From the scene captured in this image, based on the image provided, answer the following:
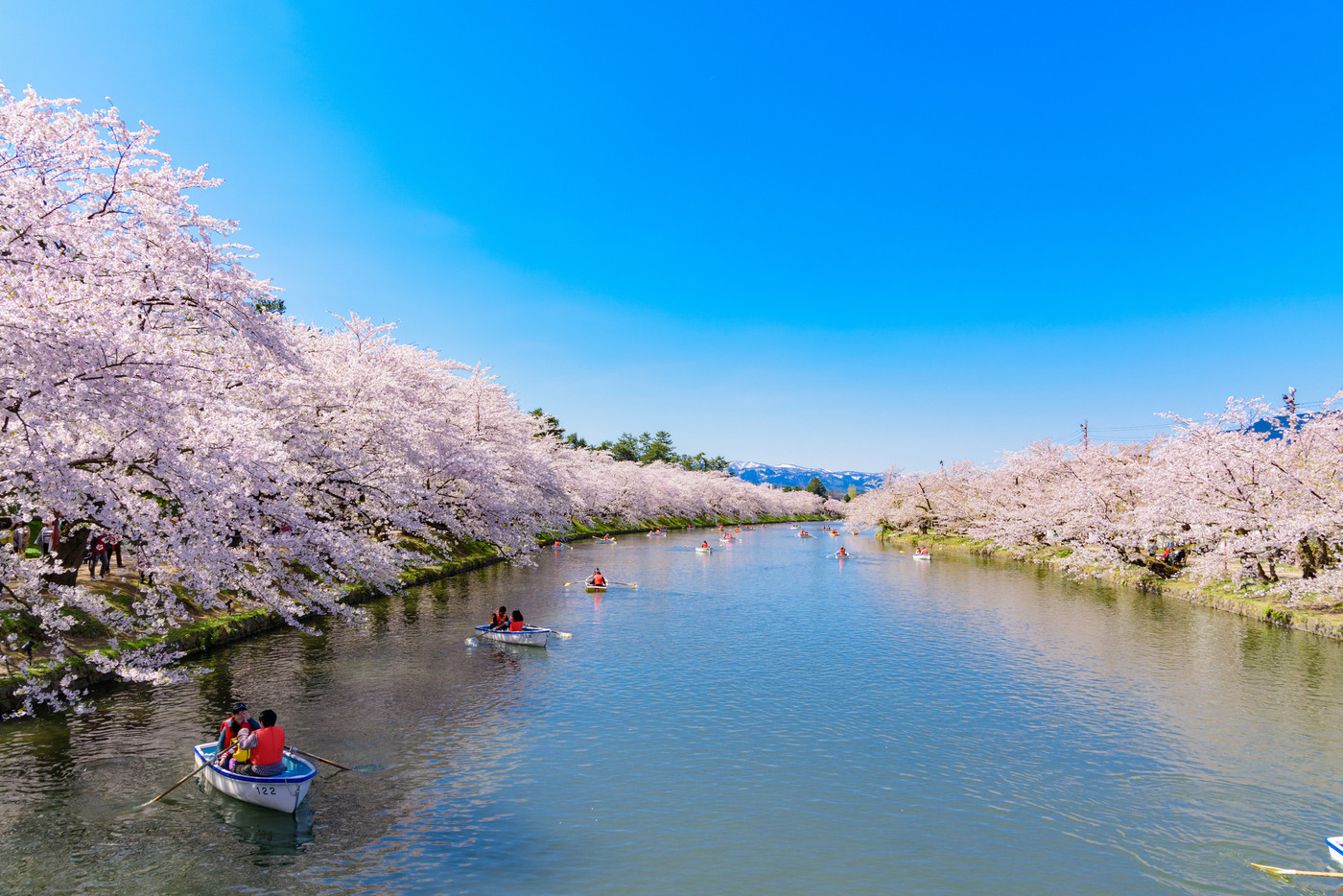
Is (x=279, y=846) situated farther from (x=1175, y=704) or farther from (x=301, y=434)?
(x=1175, y=704)

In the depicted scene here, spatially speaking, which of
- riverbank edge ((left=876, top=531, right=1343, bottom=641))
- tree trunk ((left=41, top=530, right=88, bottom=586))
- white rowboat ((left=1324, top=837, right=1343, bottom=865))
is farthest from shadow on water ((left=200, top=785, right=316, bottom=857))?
riverbank edge ((left=876, top=531, right=1343, bottom=641))

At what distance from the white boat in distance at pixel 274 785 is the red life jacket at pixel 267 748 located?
276mm

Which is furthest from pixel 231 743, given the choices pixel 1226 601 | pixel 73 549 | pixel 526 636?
pixel 1226 601

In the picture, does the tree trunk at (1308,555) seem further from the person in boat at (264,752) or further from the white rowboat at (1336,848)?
the person in boat at (264,752)

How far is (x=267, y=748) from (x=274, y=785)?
2.28 feet

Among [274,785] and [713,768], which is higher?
[274,785]

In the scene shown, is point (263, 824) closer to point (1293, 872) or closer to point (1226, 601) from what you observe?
point (1293, 872)

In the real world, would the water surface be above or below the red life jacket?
below

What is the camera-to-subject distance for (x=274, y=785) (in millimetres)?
12766

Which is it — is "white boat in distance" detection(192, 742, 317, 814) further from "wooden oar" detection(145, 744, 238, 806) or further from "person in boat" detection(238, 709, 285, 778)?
"wooden oar" detection(145, 744, 238, 806)

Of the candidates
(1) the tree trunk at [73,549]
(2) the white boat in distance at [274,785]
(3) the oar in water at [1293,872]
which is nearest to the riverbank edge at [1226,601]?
(3) the oar in water at [1293,872]

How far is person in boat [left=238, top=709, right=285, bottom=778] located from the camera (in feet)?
42.8

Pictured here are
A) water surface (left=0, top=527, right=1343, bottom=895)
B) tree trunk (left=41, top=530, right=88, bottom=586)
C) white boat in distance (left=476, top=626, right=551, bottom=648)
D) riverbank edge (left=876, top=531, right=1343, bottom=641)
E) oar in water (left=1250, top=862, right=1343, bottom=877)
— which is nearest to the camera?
oar in water (left=1250, top=862, right=1343, bottom=877)

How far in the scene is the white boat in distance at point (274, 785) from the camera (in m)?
12.8
